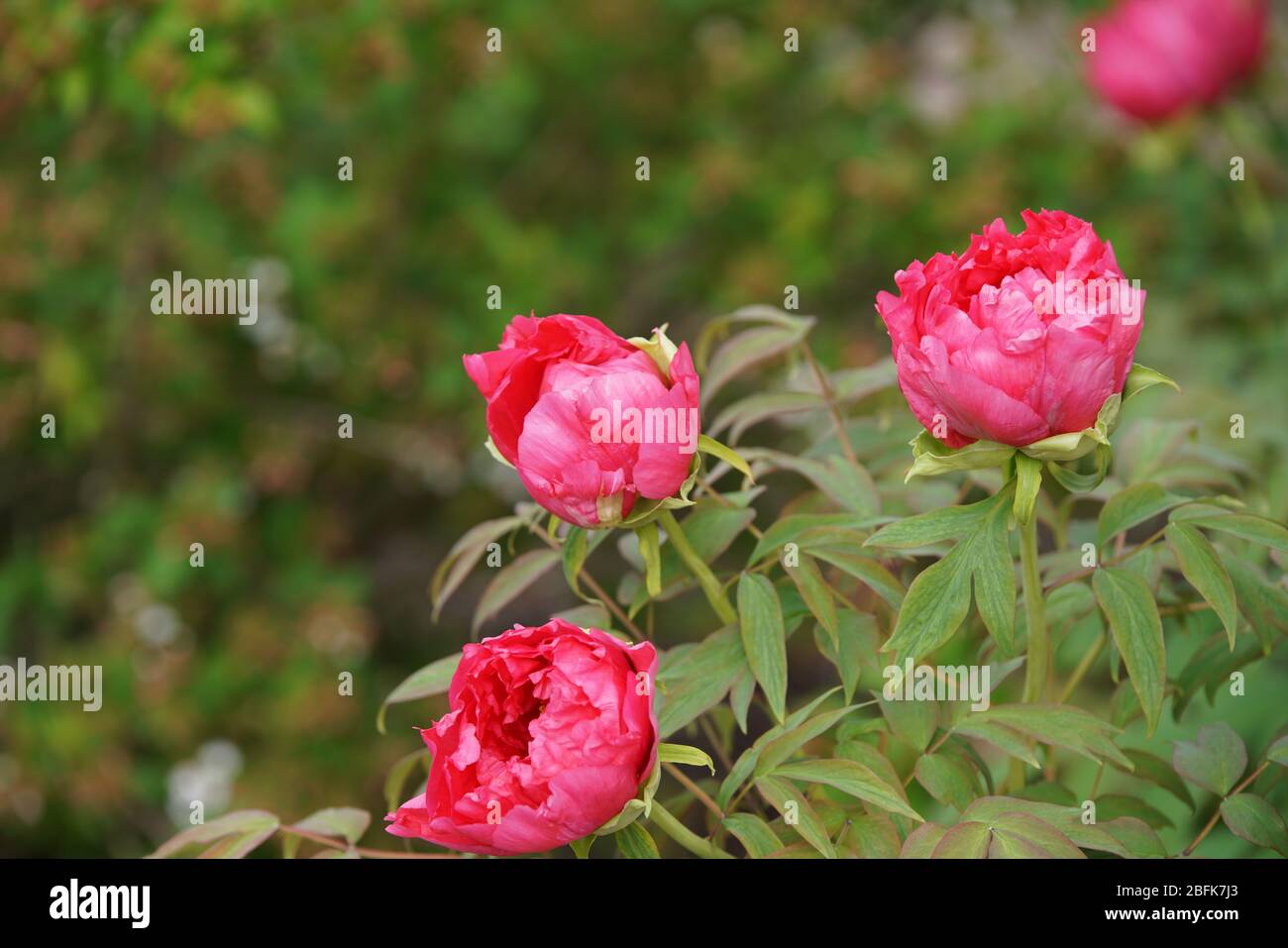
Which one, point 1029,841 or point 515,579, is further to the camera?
point 515,579

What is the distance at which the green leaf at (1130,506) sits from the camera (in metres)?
0.65

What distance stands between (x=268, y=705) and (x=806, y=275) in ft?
3.30

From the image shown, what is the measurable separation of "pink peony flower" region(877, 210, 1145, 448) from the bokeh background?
1.08 meters

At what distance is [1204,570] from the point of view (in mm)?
597

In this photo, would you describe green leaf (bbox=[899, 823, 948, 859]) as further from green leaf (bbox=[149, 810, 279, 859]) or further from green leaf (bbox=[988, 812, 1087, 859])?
green leaf (bbox=[149, 810, 279, 859])

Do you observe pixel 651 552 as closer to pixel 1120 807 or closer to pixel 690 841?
pixel 690 841

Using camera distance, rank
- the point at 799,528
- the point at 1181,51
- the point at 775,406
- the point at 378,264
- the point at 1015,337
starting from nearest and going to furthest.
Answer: the point at 1015,337
the point at 799,528
the point at 775,406
the point at 1181,51
the point at 378,264

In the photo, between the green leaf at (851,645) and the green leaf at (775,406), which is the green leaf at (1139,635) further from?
the green leaf at (775,406)

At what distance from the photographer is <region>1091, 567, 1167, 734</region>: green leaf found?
579 millimetres

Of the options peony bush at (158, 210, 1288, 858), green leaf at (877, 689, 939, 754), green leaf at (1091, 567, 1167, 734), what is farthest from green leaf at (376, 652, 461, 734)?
green leaf at (1091, 567, 1167, 734)

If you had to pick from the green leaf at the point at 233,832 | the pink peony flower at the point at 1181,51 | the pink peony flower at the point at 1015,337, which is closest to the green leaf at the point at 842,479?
the pink peony flower at the point at 1015,337

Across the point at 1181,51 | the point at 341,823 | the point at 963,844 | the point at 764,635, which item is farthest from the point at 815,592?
the point at 1181,51

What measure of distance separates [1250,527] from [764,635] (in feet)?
0.77
